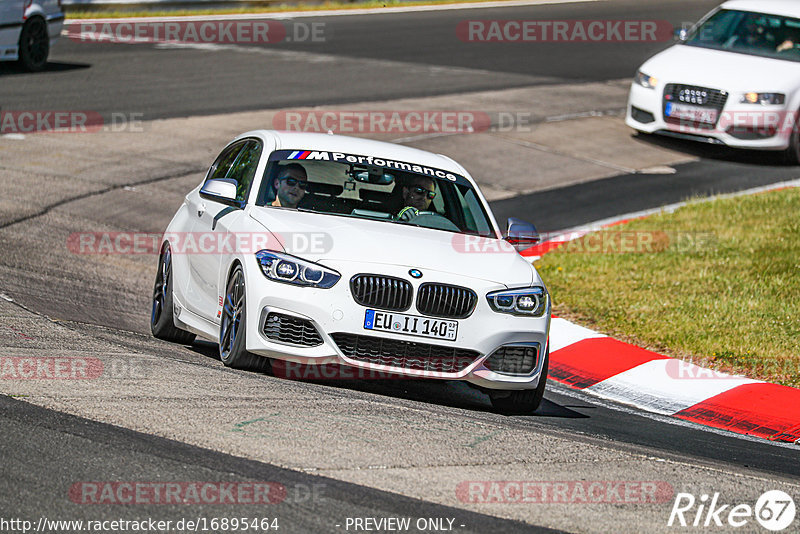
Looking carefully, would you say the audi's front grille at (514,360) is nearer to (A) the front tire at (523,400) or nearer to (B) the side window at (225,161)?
(A) the front tire at (523,400)

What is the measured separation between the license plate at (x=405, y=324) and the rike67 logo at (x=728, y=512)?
6.78ft

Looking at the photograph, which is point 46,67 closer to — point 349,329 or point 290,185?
point 290,185

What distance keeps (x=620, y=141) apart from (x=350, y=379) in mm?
11641

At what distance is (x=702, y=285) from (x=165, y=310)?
516 centimetres

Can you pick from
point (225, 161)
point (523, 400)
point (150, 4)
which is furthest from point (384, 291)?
point (150, 4)

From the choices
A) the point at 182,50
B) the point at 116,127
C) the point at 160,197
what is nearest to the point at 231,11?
the point at 182,50

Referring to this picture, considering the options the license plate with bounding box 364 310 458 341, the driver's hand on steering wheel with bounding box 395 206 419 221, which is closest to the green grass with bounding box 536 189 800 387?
the driver's hand on steering wheel with bounding box 395 206 419 221

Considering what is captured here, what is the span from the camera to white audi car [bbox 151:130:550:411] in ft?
23.6

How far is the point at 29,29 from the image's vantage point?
2017cm

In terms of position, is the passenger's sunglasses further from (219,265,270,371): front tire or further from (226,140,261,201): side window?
(219,265,270,371): front tire

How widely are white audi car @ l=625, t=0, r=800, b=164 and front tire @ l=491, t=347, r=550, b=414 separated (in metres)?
10.2

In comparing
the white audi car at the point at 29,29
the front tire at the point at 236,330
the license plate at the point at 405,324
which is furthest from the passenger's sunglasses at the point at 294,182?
the white audi car at the point at 29,29

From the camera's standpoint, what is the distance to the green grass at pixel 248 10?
1142 inches

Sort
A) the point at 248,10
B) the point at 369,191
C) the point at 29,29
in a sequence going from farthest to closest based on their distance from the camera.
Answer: the point at 248,10, the point at 29,29, the point at 369,191
